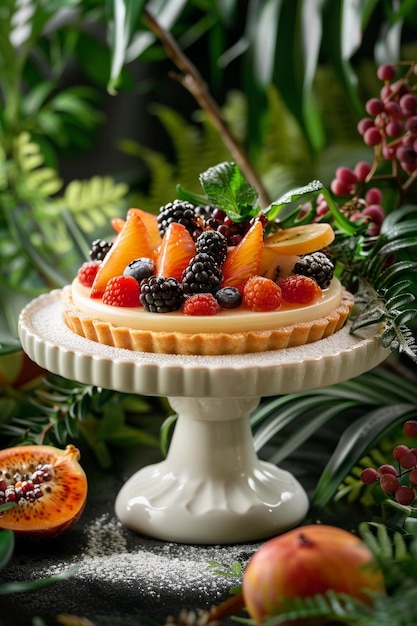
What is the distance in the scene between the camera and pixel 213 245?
1329mm

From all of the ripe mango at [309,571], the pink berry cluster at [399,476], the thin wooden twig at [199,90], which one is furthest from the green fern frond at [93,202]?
the ripe mango at [309,571]

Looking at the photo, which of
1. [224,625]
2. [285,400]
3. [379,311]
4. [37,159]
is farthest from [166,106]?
[224,625]

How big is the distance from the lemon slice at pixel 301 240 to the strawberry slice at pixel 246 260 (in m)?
0.05

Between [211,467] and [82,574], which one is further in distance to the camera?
[211,467]

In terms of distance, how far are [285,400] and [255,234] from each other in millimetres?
400

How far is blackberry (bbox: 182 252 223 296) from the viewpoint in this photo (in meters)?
1.30

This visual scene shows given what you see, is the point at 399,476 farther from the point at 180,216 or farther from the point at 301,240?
the point at 180,216

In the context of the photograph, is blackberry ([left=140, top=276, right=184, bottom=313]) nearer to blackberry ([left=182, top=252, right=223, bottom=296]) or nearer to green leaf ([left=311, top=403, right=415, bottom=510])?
blackberry ([left=182, top=252, right=223, bottom=296])

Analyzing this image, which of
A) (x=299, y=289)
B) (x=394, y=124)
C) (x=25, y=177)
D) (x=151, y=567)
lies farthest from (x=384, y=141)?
(x=25, y=177)

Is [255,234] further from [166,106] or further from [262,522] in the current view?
[166,106]

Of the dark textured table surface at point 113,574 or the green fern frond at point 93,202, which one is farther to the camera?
the green fern frond at point 93,202

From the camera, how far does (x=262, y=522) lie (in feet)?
4.73

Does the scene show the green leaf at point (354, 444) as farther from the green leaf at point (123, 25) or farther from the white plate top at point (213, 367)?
the green leaf at point (123, 25)

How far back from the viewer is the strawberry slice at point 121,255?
139cm
